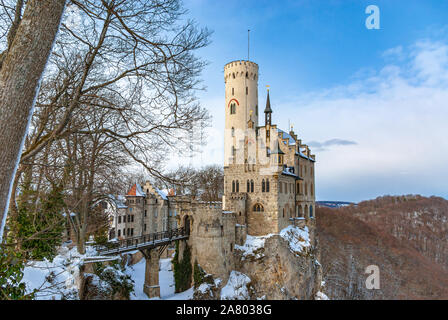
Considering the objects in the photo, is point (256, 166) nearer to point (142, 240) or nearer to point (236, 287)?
point (236, 287)

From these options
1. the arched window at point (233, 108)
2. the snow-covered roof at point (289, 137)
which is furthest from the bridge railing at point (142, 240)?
the snow-covered roof at point (289, 137)

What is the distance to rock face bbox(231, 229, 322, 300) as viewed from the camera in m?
28.0

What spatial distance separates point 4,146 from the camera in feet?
12.4

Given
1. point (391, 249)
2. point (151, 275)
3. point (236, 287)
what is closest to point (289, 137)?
point (236, 287)

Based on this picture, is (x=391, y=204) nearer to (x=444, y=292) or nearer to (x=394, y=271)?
(x=394, y=271)

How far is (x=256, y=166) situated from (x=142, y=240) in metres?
14.7

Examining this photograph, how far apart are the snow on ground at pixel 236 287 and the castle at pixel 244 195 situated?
2.92ft

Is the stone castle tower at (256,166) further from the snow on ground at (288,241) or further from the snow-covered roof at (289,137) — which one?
the snow on ground at (288,241)

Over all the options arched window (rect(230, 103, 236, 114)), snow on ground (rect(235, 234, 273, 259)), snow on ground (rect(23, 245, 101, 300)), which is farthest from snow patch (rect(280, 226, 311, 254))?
snow on ground (rect(23, 245, 101, 300))

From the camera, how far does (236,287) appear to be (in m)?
27.2

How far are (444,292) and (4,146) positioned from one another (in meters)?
77.3

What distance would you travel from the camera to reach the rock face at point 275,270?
2798cm

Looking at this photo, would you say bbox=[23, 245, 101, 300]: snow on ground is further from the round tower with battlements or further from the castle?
the round tower with battlements

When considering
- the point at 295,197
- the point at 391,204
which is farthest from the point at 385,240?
the point at 295,197
